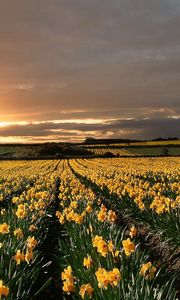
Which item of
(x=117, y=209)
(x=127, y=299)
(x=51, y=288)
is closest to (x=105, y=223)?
(x=51, y=288)

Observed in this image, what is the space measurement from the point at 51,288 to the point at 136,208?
4.92 meters

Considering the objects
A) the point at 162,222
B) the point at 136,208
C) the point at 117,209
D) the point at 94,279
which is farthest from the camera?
the point at 117,209

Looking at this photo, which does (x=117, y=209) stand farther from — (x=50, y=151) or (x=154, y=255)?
(x=50, y=151)

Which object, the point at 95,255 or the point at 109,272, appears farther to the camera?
the point at 95,255

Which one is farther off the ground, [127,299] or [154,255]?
[127,299]

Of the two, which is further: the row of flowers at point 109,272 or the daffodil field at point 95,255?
the daffodil field at point 95,255

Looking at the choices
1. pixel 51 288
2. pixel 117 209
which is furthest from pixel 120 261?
pixel 117 209

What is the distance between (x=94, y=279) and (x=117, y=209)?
8291 millimetres

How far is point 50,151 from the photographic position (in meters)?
83.8

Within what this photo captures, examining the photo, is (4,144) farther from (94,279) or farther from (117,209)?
(94,279)

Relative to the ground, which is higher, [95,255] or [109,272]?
[109,272]

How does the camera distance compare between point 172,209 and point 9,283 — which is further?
point 172,209

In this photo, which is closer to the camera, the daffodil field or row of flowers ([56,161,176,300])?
row of flowers ([56,161,176,300])

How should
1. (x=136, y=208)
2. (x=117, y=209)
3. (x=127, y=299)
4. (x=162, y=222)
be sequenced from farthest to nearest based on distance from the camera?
(x=117, y=209) → (x=136, y=208) → (x=162, y=222) → (x=127, y=299)
